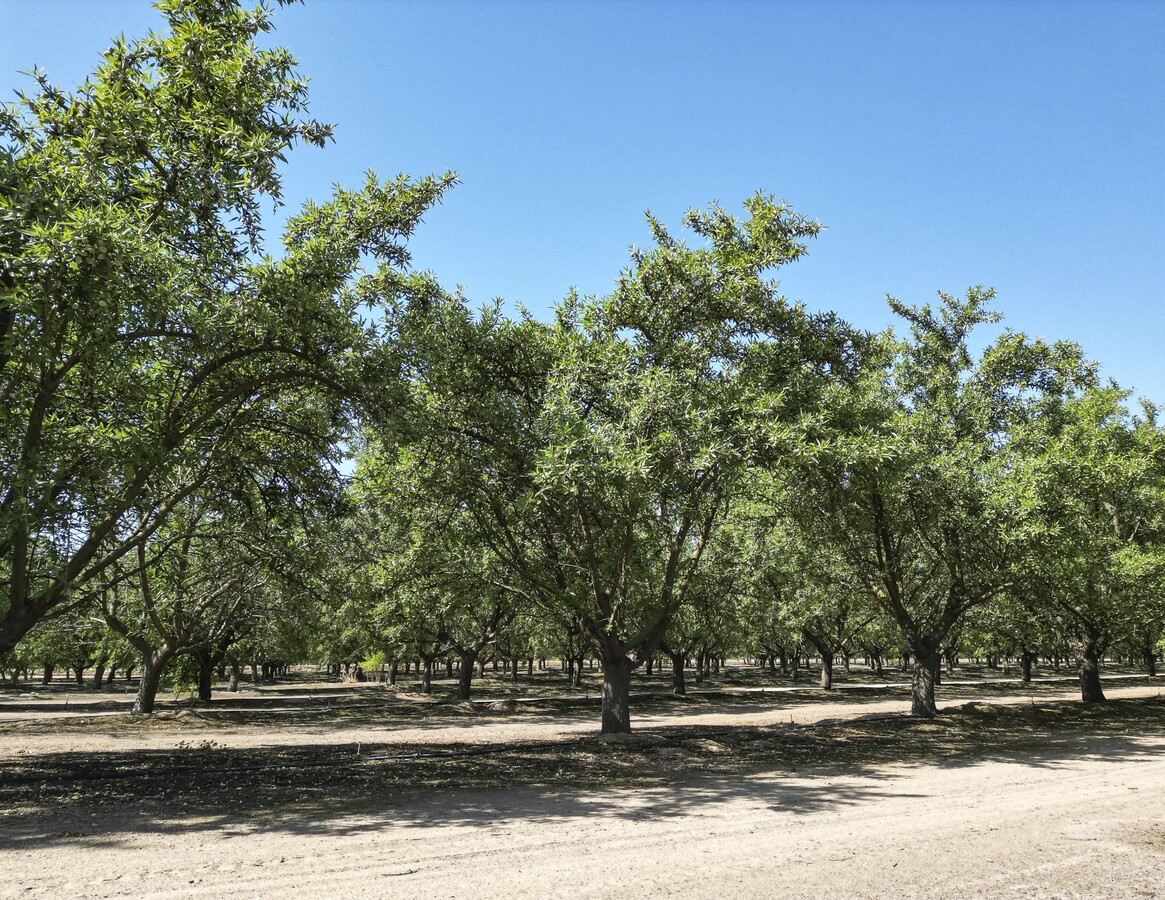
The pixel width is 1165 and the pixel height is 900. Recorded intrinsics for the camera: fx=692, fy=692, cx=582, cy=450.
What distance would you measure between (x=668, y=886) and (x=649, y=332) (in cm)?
1127

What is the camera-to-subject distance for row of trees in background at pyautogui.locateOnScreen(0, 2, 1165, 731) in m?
9.77

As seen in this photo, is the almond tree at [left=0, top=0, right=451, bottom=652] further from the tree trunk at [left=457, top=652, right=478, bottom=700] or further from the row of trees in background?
the tree trunk at [left=457, top=652, right=478, bottom=700]

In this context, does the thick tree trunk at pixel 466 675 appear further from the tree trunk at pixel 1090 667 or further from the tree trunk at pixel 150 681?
the tree trunk at pixel 1090 667

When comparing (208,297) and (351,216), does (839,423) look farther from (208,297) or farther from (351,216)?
(208,297)

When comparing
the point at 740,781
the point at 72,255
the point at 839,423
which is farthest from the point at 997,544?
the point at 72,255

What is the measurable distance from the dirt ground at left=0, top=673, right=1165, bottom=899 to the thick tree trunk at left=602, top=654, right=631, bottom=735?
634mm

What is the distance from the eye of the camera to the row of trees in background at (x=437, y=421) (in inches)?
384

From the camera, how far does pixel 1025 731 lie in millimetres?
21031

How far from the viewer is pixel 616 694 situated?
57.9ft

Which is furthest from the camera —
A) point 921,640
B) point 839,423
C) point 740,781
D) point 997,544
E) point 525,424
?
point 921,640

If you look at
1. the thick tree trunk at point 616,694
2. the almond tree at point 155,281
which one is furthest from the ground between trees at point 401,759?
the almond tree at point 155,281

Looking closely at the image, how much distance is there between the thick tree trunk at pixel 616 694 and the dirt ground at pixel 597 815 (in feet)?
2.08

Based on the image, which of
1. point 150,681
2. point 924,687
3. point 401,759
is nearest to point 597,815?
point 401,759

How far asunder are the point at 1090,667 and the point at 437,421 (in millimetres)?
30224
